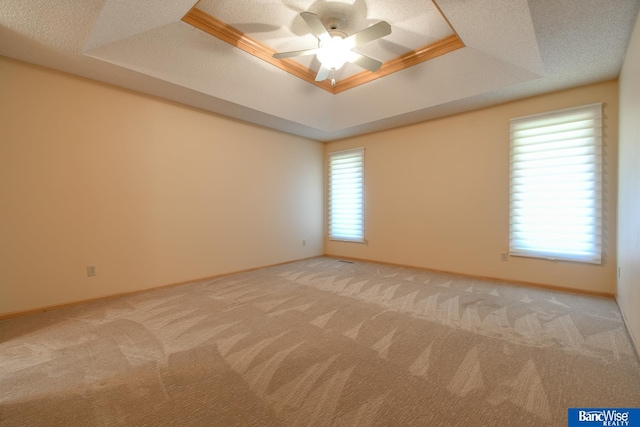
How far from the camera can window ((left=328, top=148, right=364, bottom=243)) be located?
5.44 meters

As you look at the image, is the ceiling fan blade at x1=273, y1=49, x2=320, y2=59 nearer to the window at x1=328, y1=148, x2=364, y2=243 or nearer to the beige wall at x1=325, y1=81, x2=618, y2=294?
the beige wall at x1=325, y1=81, x2=618, y2=294

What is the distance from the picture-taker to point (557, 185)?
3350 millimetres

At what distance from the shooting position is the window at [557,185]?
3154 mm

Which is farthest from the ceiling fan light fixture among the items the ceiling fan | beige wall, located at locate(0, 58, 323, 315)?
beige wall, located at locate(0, 58, 323, 315)

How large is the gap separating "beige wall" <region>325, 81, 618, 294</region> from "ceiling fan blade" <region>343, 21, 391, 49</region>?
7.83 ft

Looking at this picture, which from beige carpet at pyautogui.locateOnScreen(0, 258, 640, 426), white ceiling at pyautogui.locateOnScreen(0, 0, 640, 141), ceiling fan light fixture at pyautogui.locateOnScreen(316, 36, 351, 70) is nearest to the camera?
beige carpet at pyautogui.locateOnScreen(0, 258, 640, 426)

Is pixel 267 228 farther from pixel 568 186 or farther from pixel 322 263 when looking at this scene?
pixel 568 186

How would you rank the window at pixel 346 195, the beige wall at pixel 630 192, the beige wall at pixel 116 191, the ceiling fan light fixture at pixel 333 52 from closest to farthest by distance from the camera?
the beige wall at pixel 630 192
the ceiling fan light fixture at pixel 333 52
the beige wall at pixel 116 191
the window at pixel 346 195

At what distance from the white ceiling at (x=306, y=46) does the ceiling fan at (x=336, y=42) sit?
0.36 m

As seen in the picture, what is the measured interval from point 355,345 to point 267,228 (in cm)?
315

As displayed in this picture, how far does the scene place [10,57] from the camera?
8.66ft

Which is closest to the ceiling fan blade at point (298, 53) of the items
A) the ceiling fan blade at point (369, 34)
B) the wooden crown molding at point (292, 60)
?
the ceiling fan blade at point (369, 34)

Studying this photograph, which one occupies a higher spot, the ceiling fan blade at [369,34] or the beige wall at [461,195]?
the ceiling fan blade at [369,34]

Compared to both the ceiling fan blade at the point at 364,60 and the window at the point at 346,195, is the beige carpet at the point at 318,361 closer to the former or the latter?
the window at the point at 346,195
